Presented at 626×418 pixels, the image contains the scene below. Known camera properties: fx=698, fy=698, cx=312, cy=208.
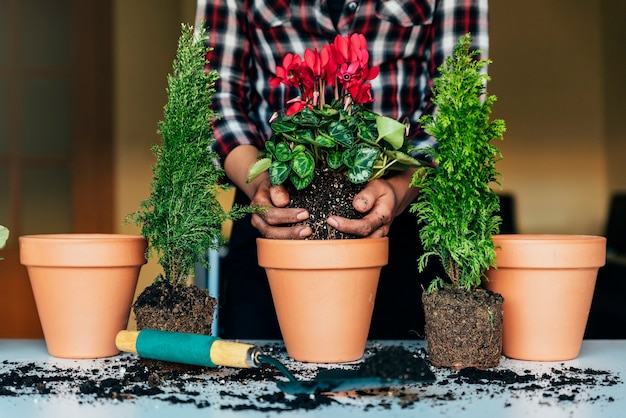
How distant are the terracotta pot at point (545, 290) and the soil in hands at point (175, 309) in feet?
1.39

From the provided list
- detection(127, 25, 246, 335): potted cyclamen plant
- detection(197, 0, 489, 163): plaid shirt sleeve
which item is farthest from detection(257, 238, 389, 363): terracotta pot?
detection(197, 0, 489, 163): plaid shirt sleeve

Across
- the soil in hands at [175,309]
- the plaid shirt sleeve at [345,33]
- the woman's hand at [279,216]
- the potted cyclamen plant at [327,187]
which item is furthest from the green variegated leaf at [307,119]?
the plaid shirt sleeve at [345,33]

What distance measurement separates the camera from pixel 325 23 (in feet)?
5.12

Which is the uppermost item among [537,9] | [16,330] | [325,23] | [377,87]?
[537,9]

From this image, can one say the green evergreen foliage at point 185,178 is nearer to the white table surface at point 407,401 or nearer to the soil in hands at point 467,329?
the white table surface at point 407,401

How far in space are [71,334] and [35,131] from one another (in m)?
3.10

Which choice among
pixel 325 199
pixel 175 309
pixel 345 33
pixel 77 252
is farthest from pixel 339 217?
pixel 345 33

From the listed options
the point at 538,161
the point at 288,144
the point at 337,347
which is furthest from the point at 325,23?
the point at 538,161

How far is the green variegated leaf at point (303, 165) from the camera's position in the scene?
1.03 metres

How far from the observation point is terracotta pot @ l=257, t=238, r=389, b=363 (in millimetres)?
971

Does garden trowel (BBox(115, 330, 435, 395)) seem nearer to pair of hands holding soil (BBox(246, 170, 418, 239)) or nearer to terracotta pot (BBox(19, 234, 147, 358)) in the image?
terracotta pot (BBox(19, 234, 147, 358))

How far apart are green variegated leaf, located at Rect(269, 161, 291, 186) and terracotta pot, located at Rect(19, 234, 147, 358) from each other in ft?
0.73

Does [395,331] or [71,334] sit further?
[395,331]

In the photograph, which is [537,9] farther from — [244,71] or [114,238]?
[114,238]
